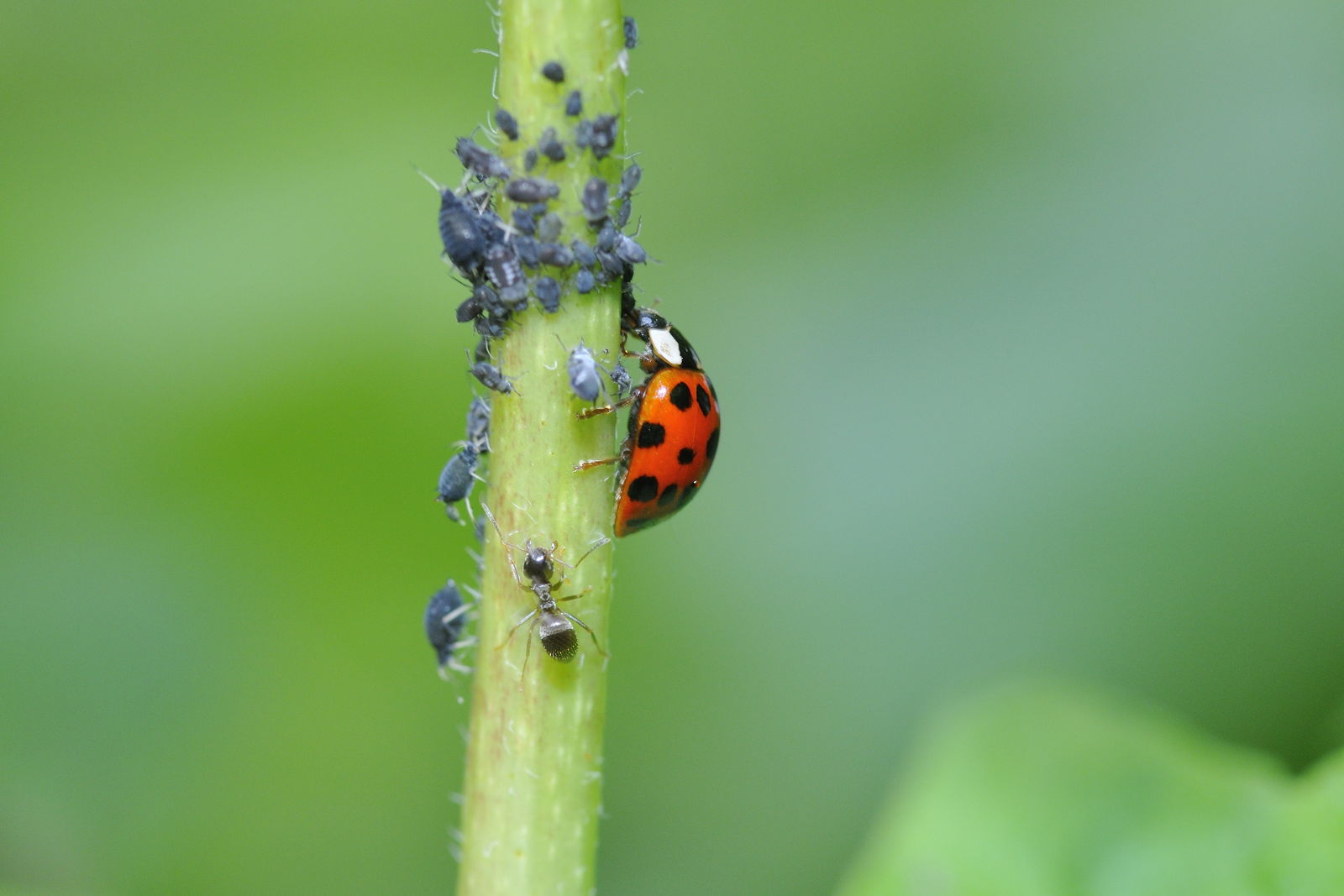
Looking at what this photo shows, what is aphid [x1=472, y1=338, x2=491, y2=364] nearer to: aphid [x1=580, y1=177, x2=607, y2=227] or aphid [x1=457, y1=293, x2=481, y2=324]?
aphid [x1=457, y1=293, x2=481, y2=324]

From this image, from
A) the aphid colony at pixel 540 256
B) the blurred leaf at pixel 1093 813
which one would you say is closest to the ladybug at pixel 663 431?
the aphid colony at pixel 540 256

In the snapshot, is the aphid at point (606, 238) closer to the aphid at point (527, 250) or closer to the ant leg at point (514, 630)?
the aphid at point (527, 250)

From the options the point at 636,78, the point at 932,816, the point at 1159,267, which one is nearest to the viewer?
the point at 932,816

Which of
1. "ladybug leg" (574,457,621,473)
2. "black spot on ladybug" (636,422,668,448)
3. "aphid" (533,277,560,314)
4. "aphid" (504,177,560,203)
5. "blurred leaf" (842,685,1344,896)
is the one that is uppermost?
"black spot on ladybug" (636,422,668,448)

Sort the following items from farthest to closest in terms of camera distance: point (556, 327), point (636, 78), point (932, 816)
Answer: point (636, 78)
point (932, 816)
point (556, 327)

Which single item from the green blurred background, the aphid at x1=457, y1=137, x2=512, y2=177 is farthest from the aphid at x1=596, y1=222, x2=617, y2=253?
the green blurred background

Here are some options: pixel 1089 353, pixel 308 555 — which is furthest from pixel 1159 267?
pixel 308 555

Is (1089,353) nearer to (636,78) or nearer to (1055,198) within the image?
(1055,198)
